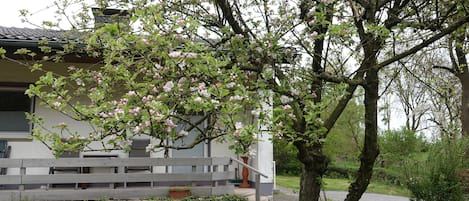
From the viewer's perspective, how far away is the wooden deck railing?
6453 millimetres

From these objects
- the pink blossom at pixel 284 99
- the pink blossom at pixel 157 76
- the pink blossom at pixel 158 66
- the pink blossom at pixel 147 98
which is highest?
the pink blossom at pixel 158 66

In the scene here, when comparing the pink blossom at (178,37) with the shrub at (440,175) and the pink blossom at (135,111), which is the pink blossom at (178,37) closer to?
the pink blossom at (135,111)

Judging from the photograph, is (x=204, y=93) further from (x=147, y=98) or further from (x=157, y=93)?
(x=157, y=93)

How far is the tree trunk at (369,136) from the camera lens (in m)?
4.89

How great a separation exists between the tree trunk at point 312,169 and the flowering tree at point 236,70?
14mm

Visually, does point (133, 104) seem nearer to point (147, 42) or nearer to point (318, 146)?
point (147, 42)

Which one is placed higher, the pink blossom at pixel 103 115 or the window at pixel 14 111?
the window at pixel 14 111

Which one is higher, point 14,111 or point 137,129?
point 14,111

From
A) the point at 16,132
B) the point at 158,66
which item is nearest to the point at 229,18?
the point at 158,66

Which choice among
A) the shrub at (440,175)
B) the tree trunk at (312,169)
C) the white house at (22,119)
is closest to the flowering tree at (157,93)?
the tree trunk at (312,169)

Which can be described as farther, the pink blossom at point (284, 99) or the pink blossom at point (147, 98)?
the pink blossom at point (284, 99)

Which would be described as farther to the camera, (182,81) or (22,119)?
(22,119)

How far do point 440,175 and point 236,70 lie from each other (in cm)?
530

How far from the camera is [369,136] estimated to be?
207 inches
